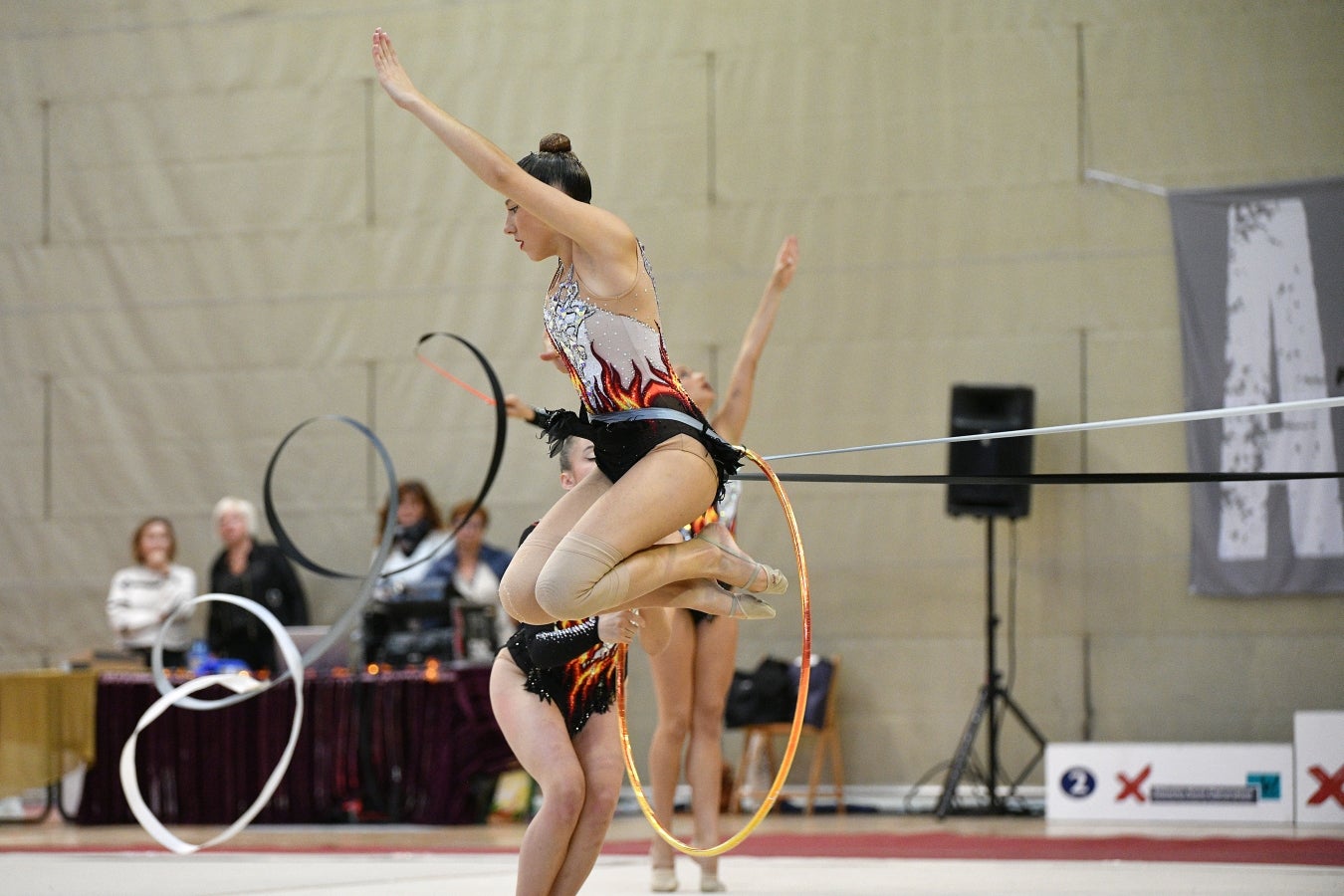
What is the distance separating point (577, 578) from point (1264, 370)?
21.4 feet

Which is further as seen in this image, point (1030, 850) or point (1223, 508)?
point (1223, 508)

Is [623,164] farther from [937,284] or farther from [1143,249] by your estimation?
[1143,249]

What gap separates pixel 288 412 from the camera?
10.3 metres

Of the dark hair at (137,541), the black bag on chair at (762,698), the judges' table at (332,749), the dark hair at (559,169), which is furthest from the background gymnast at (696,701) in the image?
the dark hair at (137,541)

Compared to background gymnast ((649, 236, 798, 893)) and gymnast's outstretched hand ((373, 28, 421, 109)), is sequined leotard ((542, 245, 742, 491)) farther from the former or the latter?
background gymnast ((649, 236, 798, 893))

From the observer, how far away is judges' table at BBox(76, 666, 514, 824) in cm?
841

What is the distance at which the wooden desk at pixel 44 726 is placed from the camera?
8531 millimetres

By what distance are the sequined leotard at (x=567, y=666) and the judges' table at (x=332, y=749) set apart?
4.52 meters

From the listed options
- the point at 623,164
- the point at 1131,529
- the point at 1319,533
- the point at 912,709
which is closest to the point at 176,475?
the point at 623,164

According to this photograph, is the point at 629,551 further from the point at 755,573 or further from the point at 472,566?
the point at 472,566

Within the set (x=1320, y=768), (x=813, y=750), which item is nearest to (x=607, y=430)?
(x=1320, y=768)

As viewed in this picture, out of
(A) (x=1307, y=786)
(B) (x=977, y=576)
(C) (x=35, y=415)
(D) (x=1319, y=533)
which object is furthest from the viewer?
(C) (x=35, y=415)

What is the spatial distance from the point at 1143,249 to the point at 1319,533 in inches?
76.4

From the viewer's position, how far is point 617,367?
3670mm
